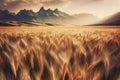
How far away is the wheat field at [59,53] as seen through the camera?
208 cm

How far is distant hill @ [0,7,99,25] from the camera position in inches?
83.9

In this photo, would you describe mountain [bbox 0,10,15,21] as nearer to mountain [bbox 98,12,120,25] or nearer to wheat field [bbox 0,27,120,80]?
wheat field [bbox 0,27,120,80]

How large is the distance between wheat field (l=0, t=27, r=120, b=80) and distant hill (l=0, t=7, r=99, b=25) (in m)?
0.04

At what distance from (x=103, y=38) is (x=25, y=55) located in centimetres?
47

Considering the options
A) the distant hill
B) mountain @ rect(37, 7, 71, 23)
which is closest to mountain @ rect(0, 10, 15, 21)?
the distant hill

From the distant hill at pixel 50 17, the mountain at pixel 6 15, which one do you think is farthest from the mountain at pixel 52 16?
the mountain at pixel 6 15

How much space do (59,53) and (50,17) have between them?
22 cm

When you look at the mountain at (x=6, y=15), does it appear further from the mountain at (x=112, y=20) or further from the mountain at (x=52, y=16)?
the mountain at (x=112, y=20)

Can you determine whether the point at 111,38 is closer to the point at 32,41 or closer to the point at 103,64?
the point at 103,64

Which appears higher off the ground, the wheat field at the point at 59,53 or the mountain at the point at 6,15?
the mountain at the point at 6,15

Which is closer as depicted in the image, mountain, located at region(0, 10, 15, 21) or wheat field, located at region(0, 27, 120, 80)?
wheat field, located at region(0, 27, 120, 80)

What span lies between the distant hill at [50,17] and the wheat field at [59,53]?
0.14 feet

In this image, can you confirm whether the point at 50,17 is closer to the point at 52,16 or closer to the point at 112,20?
the point at 52,16

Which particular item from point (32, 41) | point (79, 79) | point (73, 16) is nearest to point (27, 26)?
point (32, 41)
